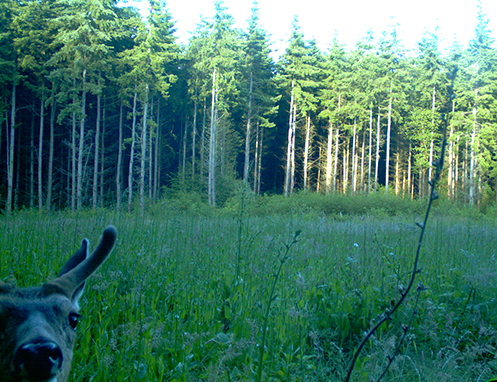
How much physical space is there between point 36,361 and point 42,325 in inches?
9.3

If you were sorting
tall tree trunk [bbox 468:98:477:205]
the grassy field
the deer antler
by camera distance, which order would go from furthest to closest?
tall tree trunk [bbox 468:98:477:205] < the grassy field < the deer antler

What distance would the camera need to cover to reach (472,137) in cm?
3209

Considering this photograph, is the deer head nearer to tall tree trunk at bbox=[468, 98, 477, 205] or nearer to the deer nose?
the deer nose

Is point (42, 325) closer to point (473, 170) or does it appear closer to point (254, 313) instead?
point (254, 313)

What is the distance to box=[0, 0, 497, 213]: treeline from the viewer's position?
82.3ft

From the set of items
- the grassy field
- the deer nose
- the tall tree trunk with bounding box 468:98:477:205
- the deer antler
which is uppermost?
the tall tree trunk with bounding box 468:98:477:205

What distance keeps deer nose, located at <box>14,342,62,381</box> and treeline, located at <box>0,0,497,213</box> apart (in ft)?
64.7

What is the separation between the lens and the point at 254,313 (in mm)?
3117

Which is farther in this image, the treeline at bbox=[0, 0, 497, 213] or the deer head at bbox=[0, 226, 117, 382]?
the treeline at bbox=[0, 0, 497, 213]

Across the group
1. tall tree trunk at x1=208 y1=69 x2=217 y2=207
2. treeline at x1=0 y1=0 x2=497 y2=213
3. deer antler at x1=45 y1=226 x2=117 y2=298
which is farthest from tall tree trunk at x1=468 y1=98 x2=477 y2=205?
deer antler at x1=45 y1=226 x2=117 y2=298

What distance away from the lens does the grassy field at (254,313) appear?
224cm

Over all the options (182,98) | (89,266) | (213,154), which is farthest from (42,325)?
(182,98)

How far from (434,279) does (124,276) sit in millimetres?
4218

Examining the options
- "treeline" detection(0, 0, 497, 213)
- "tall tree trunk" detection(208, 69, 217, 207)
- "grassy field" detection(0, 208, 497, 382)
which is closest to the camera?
"grassy field" detection(0, 208, 497, 382)
